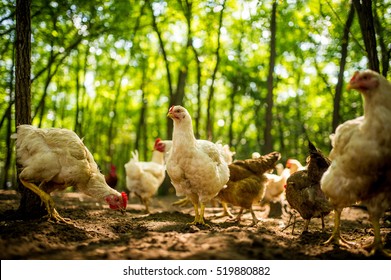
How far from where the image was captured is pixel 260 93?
Result: 20766 millimetres

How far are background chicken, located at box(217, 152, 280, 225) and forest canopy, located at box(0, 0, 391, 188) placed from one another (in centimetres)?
276

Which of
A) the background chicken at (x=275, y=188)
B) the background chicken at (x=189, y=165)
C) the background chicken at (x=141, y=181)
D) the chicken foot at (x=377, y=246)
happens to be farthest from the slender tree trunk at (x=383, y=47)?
the background chicken at (x=141, y=181)

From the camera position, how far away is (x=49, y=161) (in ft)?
17.0

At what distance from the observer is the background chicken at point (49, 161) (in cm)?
518

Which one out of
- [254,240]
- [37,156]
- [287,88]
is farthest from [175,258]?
[287,88]

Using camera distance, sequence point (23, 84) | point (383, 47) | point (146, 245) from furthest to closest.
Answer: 1. point (383, 47)
2. point (23, 84)
3. point (146, 245)

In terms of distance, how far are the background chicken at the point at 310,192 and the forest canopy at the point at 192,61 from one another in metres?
2.83

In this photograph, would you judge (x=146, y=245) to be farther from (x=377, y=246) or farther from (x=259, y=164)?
(x=259, y=164)

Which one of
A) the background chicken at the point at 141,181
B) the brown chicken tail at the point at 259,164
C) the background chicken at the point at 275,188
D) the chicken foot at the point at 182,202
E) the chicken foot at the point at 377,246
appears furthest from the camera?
the chicken foot at the point at 182,202

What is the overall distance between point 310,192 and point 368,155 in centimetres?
211

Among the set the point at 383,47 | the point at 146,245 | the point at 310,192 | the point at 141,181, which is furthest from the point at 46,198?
the point at 383,47

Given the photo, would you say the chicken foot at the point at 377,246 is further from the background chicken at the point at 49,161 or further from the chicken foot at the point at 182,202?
the chicken foot at the point at 182,202

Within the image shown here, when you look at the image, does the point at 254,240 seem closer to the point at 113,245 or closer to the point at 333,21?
the point at 113,245

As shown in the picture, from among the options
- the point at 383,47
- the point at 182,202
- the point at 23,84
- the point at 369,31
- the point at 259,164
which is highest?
the point at 383,47
